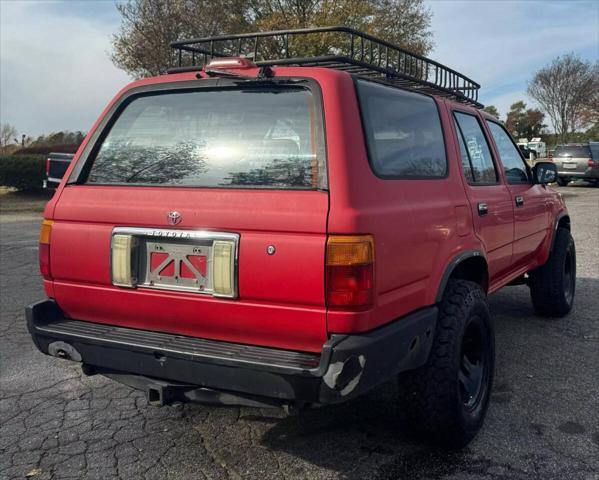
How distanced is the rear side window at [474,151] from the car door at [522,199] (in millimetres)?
219

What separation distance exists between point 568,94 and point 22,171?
42790 mm

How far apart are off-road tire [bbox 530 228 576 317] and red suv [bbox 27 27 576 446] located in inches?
83.2

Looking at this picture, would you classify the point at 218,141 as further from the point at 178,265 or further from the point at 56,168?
the point at 56,168

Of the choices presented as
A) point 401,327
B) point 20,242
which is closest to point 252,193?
point 401,327

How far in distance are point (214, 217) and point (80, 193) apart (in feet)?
2.64

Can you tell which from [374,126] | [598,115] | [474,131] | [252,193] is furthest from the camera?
[598,115]

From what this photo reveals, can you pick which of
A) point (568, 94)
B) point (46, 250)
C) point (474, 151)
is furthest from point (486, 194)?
point (568, 94)

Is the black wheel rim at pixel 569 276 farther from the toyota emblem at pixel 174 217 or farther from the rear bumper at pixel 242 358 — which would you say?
the toyota emblem at pixel 174 217

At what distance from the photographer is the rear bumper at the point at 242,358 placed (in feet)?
7.45

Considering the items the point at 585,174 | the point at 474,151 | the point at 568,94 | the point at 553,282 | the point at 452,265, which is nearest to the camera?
the point at 452,265

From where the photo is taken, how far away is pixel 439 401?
2785 mm

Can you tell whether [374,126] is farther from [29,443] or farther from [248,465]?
[29,443]

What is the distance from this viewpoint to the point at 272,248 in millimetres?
2387

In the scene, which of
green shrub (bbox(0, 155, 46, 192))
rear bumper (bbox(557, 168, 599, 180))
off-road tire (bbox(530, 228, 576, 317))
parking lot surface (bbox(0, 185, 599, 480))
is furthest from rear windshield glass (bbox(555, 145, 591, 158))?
parking lot surface (bbox(0, 185, 599, 480))
